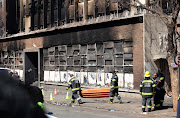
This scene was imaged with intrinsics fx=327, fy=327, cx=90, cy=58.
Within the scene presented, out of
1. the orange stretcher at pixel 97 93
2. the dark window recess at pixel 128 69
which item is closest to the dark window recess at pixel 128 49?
the dark window recess at pixel 128 69

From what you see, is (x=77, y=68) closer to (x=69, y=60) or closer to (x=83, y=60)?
(x=83, y=60)

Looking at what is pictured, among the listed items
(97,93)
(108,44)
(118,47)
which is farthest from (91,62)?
(97,93)

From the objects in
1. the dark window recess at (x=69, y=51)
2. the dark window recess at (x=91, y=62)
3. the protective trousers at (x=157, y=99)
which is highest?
the dark window recess at (x=69, y=51)

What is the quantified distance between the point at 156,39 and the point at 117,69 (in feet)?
12.6

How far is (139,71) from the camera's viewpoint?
2278 cm

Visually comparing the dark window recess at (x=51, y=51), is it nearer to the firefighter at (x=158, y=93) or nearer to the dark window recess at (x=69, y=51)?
the dark window recess at (x=69, y=51)

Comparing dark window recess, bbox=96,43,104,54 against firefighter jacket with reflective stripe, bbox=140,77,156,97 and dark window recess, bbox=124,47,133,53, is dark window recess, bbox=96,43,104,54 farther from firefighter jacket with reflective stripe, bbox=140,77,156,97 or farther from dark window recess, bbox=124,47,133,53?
firefighter jacket with reflective stripe, bbox=140,77,156,97

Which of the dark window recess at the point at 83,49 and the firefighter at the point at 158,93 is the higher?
the dark window recess at the point at 83,49

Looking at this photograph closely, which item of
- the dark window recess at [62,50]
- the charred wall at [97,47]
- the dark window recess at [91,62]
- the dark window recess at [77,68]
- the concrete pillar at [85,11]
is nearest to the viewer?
the charred wall at [97,47]

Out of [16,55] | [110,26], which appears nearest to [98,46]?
[110,26]

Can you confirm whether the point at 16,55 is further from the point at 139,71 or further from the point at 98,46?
the point at 139,71

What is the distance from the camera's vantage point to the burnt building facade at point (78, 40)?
23.3 m

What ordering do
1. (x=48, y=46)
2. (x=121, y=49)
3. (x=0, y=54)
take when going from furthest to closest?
1. (x=0, y=54)
2. (x=48, y=46)
3. (x=121, y=49)

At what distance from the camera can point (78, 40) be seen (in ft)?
94.8
